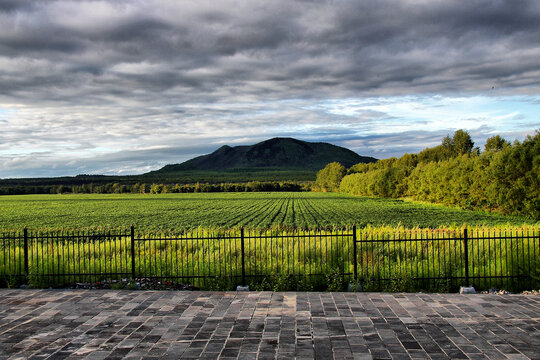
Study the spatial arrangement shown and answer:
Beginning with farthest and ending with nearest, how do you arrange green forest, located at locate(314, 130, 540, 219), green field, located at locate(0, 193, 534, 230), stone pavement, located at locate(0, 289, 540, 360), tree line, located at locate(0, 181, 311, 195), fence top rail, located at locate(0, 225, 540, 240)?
tree line, located at locate(0, 181, 311, 195)
green field, located at locate(0, 193, 534, 230)
green forest, located at locate(314, 130, 540, 219)
fence top rail, located at locate(0, 225, 540, 240)
stone pavement, located at locate(0, 289, 540, 360)

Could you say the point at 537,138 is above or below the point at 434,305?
above

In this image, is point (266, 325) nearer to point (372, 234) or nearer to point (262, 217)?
point (372, 234)

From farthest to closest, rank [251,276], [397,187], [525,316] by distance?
Answer: [397,187] → [251,276] → [525,316]

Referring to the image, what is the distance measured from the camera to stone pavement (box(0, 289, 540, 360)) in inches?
255

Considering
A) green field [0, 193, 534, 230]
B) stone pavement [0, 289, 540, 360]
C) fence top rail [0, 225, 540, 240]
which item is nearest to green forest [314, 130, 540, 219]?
green field [0, 193, 534, 230]

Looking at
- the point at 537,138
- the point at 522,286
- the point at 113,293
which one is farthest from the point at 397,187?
the point at 113,293

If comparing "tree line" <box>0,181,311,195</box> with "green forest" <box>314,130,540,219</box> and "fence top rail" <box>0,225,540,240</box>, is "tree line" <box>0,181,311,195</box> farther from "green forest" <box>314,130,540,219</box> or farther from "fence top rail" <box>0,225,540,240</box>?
"fence top rail" <box>0,225,540,240</box>

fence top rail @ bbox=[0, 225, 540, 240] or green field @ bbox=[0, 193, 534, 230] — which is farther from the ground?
fence top rail @ bbox=[0, 225, 540, 240]

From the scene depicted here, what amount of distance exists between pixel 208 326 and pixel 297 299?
275 centimetres

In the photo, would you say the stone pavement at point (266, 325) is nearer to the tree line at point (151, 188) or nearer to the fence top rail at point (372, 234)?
the fence top rail at point (372, 234)

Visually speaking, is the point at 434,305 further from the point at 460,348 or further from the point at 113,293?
the point at 113,293

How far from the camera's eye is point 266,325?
25.6 ft

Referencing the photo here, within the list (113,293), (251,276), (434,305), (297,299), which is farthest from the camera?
(251,276)

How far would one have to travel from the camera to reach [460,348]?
21.4 feet
